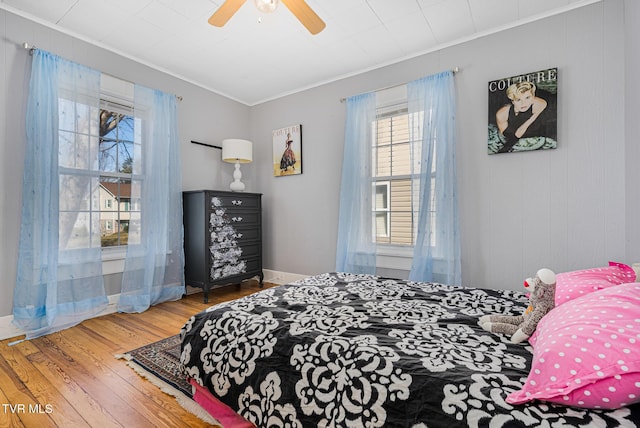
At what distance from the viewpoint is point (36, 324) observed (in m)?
2.50

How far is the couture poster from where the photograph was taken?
2486 mm

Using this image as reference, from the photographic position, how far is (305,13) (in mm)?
1911

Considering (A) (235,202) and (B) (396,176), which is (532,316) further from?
(A) (235,202)

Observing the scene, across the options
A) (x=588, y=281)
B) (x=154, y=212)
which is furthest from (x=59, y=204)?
(x=588, y=281)

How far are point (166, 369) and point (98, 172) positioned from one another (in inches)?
77.3

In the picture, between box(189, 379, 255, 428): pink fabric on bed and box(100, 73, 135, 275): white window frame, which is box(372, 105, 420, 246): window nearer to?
box(189, 379, 255, 428): pink fabric on bed

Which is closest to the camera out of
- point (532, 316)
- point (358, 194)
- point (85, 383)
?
point (532, 316)

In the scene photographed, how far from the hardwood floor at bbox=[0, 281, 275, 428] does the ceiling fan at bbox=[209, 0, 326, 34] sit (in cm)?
223

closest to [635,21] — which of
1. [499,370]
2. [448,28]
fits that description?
[448,28]

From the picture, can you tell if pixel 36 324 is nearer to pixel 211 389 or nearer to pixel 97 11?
pixel 211 389

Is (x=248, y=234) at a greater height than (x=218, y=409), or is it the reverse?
(x=248, y=234)

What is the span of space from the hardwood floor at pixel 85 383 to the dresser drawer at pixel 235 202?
1.32 meters

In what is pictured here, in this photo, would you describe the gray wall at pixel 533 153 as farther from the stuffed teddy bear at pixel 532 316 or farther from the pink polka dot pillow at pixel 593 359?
the pink polka dot pillow at pixel 593 359

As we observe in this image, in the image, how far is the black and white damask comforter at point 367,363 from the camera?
2.85ft
